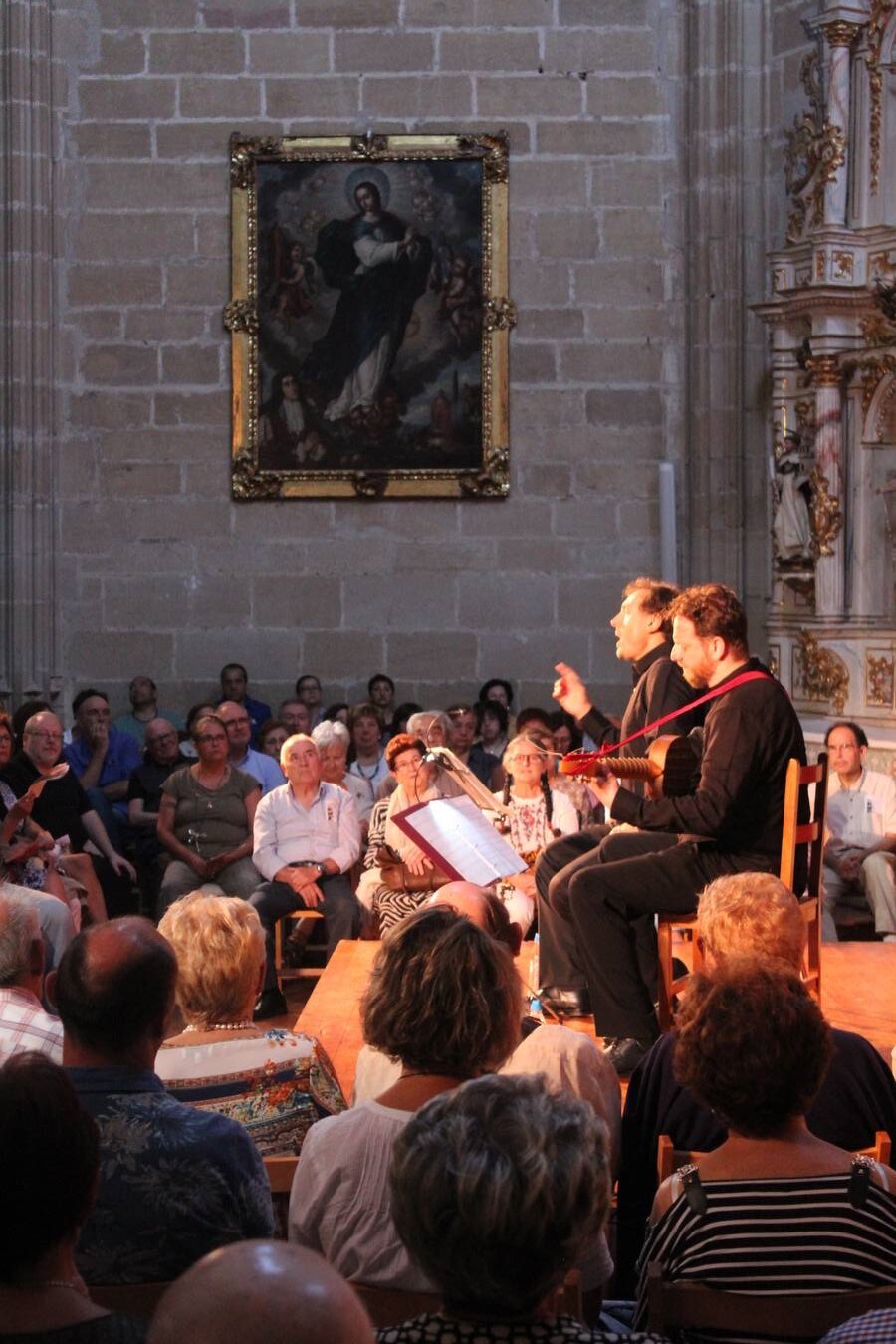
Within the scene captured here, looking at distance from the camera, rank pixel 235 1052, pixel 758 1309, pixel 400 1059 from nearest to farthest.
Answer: pixel 758 1309 < pixel 400 1059 < pixel 235 1052

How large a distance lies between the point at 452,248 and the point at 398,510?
164 centimetres

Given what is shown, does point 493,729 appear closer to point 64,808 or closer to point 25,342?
point 64,808

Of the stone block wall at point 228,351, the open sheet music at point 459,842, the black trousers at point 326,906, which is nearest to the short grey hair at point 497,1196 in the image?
the open sheet music at point 459,842

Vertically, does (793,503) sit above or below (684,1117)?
above

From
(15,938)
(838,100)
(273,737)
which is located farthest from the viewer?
(838,100)

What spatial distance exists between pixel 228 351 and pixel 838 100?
3944 millimetres

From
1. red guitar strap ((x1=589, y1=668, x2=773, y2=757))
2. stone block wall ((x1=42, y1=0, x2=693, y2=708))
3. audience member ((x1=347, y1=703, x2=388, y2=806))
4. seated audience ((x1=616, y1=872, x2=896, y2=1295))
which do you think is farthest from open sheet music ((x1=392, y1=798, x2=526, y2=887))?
stone block wall ((x1=42, y1=0, x2=693, y2=708))

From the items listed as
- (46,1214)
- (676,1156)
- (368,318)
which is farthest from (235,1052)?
(368,318)

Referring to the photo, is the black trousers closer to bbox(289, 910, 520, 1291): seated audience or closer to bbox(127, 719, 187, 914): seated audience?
bbox(127, 719, 187, 914): seated audience

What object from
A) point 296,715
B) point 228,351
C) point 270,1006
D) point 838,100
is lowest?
point 270,1006

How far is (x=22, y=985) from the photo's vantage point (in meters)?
3.99

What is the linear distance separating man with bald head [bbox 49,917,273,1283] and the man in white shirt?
18.2ft

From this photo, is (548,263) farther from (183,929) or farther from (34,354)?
(183,929)

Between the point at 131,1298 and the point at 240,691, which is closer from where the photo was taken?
the point at 131,1298
